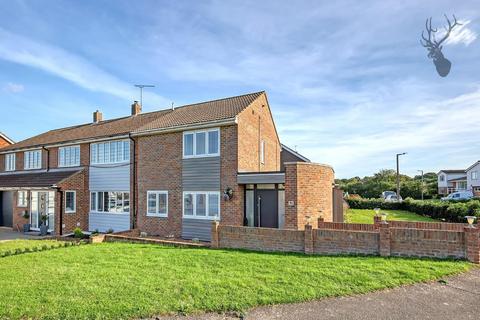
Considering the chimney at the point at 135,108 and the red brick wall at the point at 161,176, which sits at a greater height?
the chimney at the point at 135,108

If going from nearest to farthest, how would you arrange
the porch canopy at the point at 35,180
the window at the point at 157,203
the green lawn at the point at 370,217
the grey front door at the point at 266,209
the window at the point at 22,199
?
the grey front door at the point at 266,209, the window at the point at 157,203, the porch canopy at the point at 35,180, the window at the point at 22,199, the green lawn at the point at 370,217

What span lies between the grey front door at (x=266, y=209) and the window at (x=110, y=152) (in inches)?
335

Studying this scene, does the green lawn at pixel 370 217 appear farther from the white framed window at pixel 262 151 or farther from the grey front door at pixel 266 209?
the grey front door at pixel 266 209

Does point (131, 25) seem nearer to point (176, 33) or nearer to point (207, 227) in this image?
point (176, 33)

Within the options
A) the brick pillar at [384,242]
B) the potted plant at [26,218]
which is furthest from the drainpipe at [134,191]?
the brick pillar at [384,242]

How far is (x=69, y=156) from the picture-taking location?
2141 centimetres

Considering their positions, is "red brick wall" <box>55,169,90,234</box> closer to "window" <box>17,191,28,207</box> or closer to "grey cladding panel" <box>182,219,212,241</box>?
"window" <box>17,191,28,207</box>

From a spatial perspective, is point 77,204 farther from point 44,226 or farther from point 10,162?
point 10,162

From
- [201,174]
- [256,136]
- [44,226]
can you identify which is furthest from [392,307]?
[44,226]

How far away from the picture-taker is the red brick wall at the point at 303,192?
13.1 metres

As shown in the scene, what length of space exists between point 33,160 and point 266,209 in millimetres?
19218

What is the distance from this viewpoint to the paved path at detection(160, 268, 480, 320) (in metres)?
5.92

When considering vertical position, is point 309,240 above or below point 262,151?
below

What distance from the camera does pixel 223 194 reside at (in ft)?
48.0
